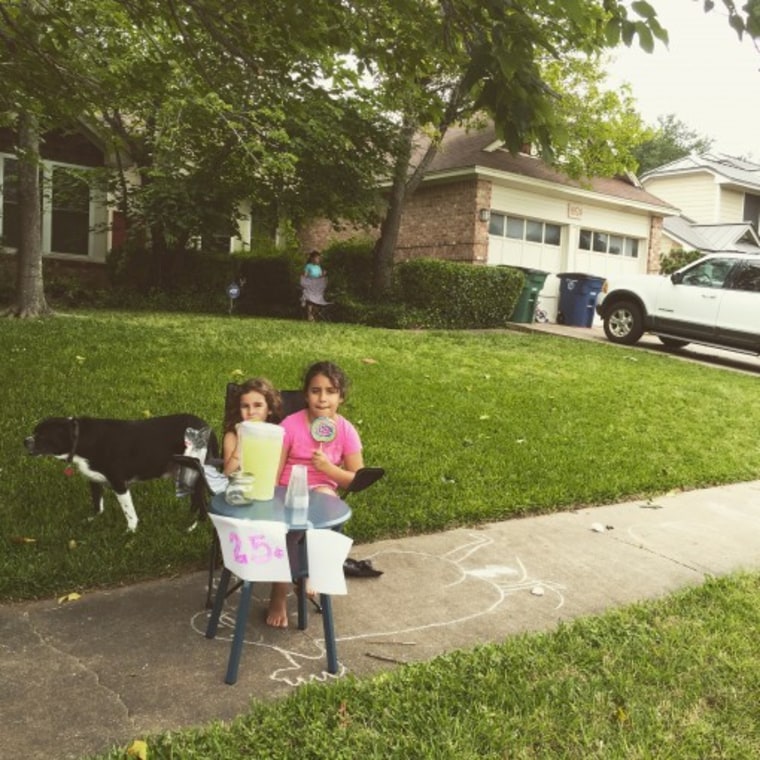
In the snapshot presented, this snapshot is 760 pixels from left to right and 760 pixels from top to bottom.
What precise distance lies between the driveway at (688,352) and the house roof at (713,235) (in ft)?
37.0

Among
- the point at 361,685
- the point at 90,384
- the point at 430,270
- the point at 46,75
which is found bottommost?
the point at 361,685

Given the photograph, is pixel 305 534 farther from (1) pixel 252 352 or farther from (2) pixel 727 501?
(1) pixel 252 352

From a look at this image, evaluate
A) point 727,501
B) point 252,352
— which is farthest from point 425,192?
point 727,501

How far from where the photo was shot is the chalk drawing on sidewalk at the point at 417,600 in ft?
9.87

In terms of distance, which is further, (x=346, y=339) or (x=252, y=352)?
(x=346, y=339)

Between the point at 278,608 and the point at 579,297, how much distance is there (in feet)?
53.8

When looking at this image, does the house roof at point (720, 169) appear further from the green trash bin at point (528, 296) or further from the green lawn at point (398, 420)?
the green lawn at point (398, 420)

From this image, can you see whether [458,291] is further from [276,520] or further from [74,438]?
[276,520]

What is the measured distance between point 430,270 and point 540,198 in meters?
5.76

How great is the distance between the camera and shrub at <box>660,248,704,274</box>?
25.3 meters

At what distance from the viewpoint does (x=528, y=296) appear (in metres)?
17.2

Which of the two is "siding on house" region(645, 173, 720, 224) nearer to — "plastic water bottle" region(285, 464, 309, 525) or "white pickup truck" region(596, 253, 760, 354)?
"white pickup truck" region(596, 253, 760, 354)

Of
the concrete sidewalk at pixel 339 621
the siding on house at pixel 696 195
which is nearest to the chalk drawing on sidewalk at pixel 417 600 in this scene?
the concrete sidewalk at pixel 339 621

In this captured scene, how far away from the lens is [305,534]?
2.80m
